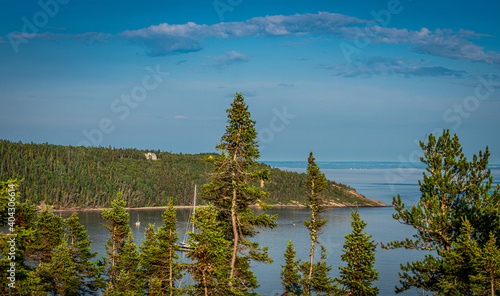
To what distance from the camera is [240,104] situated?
2233cm

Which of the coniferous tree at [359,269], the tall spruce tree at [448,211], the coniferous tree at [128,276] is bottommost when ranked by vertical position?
the coniferous tree at [128,276]

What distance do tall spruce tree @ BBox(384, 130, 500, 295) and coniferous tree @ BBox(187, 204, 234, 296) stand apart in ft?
38.1

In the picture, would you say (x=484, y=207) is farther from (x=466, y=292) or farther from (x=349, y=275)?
(x=349, y=275)

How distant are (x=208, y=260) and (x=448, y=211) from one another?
1504 cm

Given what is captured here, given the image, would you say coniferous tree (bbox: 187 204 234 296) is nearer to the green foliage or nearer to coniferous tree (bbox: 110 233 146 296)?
the green foliage

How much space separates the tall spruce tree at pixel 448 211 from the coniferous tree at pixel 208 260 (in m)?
11.6

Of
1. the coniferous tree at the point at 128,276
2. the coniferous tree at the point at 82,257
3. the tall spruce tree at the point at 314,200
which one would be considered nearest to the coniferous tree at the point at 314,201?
the tall spruce tree at the point at 314,200

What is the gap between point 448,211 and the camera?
85.3ft

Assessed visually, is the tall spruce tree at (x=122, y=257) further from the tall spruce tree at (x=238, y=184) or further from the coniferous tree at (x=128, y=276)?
the tall spruce tree at (x=238, y=184)

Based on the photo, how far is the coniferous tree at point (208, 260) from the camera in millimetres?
19109

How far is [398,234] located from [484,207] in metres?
99.7

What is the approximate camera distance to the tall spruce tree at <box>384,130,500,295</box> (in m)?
25.0

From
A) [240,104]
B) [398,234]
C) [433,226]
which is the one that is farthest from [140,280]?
[398,234]

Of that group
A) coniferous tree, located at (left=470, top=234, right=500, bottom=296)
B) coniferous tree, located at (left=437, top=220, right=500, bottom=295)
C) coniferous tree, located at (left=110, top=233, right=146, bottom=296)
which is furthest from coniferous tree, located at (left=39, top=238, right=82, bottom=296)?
coniferous tree, located at (left=470, top=234, right=500, bottom=296)
